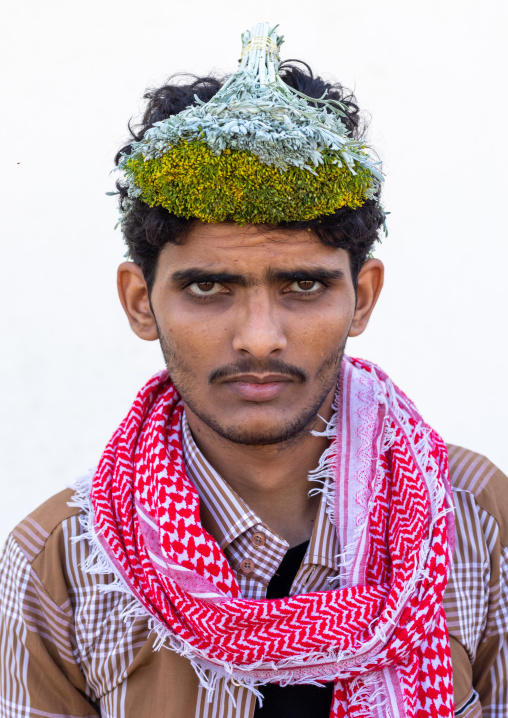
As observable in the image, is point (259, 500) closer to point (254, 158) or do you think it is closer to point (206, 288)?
point (206, 288)

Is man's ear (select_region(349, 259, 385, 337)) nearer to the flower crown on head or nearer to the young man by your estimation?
the young man

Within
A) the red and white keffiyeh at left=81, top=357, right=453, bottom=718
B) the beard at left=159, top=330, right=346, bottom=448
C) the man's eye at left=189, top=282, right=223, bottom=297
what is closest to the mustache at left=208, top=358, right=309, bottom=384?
the beard at left=159, top=330, right=346, bottom=448

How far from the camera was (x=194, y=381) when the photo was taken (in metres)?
1.68

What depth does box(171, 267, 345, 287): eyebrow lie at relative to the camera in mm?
1588

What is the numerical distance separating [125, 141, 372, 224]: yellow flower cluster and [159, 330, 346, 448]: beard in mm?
312

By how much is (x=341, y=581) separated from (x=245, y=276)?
716mm

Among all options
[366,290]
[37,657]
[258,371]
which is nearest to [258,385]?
[258,371]

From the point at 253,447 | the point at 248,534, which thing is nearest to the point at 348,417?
the point at 253,447

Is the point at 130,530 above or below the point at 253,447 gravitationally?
below

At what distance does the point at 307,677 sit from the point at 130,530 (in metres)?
0.52

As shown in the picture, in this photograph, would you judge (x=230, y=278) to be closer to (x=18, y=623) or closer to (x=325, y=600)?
(x=325, y=600)

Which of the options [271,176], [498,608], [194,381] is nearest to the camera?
[271,176]

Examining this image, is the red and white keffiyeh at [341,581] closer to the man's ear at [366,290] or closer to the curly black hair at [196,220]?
the man's ear at [366,290]

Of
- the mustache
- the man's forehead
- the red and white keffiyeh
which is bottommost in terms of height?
the red and white keffiyeh
